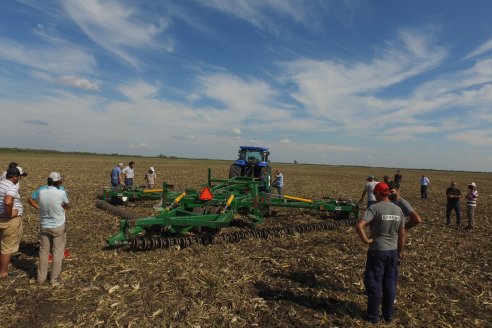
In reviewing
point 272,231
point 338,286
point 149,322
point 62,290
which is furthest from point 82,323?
point 272,231

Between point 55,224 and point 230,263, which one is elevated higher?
point 55,224

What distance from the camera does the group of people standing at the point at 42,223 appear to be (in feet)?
17.0

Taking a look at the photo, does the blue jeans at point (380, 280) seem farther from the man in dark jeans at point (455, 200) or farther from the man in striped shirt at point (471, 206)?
the man in dark jeans at point (455, 200)

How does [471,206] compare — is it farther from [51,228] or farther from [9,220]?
[9,220]

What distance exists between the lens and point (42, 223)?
17.0 ft

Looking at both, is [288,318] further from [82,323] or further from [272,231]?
[272,231]

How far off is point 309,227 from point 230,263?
336cm

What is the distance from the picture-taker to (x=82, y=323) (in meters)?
4.16

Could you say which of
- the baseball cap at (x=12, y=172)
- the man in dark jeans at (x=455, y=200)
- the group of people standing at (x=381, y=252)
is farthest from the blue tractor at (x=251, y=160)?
the group of people standing at (x=381, y=252)

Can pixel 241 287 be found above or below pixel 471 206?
below

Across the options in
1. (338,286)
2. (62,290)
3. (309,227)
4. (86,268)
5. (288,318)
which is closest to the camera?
(288,318)

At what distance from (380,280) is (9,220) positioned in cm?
563

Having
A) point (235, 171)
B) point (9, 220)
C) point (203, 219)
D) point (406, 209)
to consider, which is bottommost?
point (203, 219)

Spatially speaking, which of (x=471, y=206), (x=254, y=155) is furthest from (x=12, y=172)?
(x=471, y=206)
